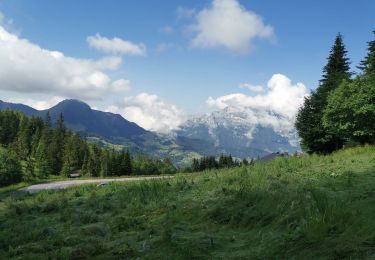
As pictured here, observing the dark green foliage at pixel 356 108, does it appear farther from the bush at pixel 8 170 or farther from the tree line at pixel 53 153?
the tree line at pixel 53 153

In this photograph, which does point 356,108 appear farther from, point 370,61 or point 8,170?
point 8,170

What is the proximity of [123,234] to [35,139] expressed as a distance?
166 metres

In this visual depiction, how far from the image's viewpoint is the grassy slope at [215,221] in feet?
27.1

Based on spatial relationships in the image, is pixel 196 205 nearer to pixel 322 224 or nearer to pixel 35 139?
pixel 322 224

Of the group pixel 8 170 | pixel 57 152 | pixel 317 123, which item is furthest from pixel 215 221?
pixel 57 152

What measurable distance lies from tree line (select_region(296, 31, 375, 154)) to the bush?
67.5 metres

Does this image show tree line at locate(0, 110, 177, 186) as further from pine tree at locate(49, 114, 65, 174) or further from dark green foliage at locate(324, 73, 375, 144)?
dark green foliage at locate(324, 73, 375, 144)

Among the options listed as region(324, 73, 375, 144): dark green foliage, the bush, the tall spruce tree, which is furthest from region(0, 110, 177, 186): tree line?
region(324, 73, 375, 144): dark green foliage

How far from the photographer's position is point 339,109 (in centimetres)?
3869

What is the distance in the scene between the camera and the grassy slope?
27.1 ft

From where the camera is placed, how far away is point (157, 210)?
14.2 meters

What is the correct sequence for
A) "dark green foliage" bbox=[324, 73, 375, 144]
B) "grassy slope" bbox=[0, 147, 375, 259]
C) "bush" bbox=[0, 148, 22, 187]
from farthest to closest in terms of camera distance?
1. "bush" bbox=[0, 148, 22, 187]
2. "dark green foliage" bbox=[324, 73, 375, 144]
3. "grassy slope" bbox=[0, 147, 375, 259]

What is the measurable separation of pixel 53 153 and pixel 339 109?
131789 millimetres

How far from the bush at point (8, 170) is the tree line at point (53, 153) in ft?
78.0
